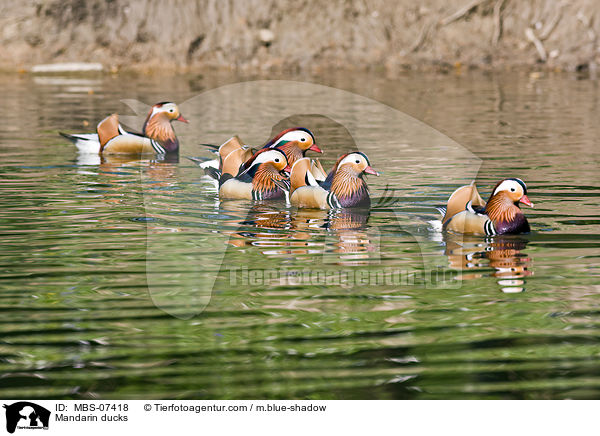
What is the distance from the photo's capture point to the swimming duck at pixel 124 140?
1340 cm

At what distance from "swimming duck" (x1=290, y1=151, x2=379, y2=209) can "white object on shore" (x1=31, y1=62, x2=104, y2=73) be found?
56.4ft

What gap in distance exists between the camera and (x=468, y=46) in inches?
1013

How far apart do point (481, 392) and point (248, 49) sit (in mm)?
21939

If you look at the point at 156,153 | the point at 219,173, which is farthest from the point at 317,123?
the point at 219,173

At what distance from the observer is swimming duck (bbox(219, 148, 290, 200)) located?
998 centimetres

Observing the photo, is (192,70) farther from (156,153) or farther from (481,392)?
(481,392)

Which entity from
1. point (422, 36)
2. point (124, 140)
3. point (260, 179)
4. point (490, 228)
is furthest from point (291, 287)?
point (422, 36)

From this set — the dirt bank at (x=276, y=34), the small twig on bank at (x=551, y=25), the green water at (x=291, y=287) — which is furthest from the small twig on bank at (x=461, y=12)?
the green water at (x=291, y=287)

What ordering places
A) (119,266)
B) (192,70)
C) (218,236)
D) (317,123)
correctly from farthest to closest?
(192,70) < (317,123) < (218,236) < (119,266)

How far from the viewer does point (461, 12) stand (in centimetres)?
2530

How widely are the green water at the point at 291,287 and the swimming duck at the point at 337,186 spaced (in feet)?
0.70

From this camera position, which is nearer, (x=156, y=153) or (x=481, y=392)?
(x=481, y=392)

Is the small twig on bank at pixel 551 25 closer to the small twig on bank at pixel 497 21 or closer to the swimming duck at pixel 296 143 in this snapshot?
the small twig on bank at pixel 497 21
